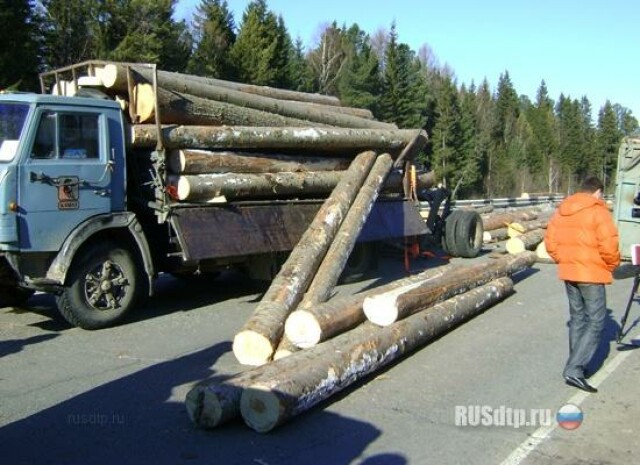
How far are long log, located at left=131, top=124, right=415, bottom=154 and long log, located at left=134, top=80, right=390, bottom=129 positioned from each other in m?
0.29

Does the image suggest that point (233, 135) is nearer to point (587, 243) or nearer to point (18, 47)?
point (587, 243)

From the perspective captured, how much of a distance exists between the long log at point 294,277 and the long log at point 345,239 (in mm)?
80

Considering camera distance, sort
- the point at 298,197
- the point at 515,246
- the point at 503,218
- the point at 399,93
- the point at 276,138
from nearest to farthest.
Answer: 1. the point at 276,138
2. the point at 298,197
3. the point at 515,246
4. the point at 503,218
5. the point at 399,93

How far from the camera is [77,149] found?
8.20m

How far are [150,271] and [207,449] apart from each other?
414 centimetres

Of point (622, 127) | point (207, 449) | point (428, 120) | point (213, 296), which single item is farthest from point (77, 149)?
point (622, 127)

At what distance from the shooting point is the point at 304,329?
6.46 metres

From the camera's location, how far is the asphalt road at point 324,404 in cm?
479

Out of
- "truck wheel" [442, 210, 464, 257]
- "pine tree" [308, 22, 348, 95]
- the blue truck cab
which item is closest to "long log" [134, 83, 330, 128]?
the blue truck cab

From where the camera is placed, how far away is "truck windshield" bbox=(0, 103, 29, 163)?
7.66 m

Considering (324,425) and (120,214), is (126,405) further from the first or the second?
(120,214)

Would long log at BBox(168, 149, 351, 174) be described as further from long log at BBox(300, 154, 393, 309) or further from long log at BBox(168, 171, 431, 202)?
long log at BBox(300, 154, 393, 309)

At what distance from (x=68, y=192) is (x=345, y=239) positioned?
3630mm

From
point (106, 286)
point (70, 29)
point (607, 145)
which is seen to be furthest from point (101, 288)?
point (607, 145)
